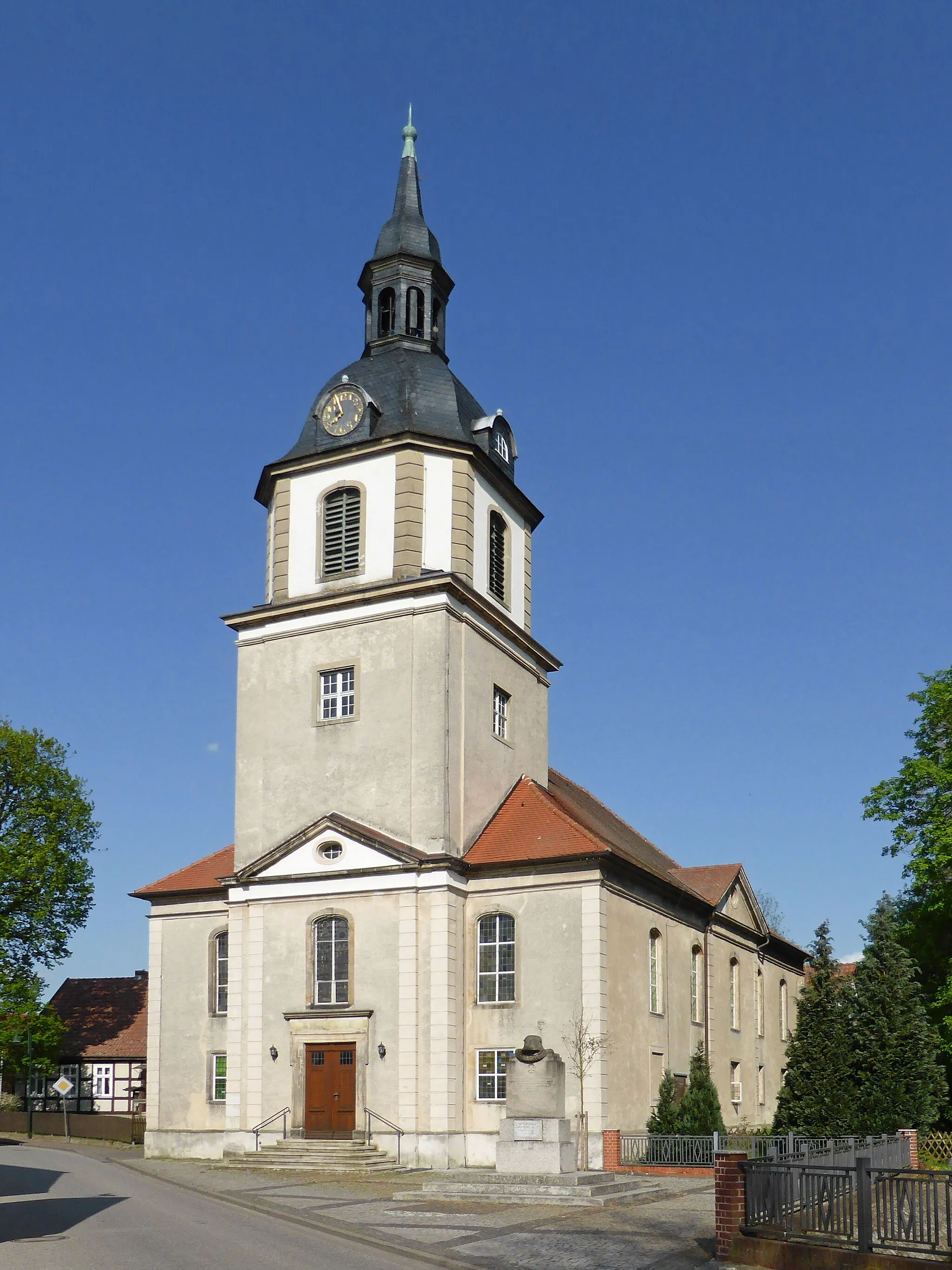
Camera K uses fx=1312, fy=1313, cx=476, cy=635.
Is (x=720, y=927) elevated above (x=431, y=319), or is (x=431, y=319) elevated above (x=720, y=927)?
(x=431, y=319)

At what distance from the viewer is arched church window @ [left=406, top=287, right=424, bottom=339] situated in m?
35.5

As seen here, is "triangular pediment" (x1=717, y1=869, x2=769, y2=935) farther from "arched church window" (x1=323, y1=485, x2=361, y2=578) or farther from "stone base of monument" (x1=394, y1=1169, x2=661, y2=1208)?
"stone base of monument" (x1=394, y1=1169, x2=661, y2=1208)

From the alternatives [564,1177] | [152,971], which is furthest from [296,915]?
[564,1177]

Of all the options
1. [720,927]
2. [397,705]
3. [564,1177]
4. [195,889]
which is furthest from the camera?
[720,927]

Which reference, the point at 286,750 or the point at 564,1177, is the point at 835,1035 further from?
the point at 286,750

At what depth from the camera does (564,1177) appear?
22203 millimetres

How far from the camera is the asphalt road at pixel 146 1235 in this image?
1397 centimetres

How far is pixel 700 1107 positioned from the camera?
30266 millimetres

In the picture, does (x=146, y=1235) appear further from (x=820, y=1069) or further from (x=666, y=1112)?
(x=820, y=1069)

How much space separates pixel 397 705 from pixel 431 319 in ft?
37.5

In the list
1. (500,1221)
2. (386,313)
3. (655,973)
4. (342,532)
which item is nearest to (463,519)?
(342,532)

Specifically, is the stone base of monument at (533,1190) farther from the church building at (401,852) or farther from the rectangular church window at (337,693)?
the rectangular church window at (337,693)

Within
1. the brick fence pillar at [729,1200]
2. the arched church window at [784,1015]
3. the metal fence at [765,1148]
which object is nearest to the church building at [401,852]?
the metal fence at [765,1148]

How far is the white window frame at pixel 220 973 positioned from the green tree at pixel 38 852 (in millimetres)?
9857
